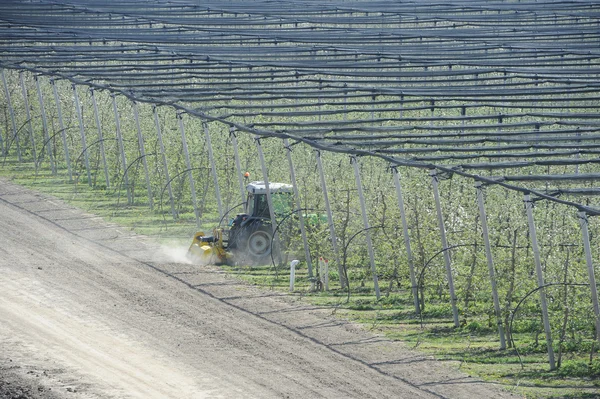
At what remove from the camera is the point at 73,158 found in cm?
3447

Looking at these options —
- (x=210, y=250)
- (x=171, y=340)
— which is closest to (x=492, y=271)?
(x=171, y=340)

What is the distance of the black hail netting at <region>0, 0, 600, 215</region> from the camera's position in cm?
2331

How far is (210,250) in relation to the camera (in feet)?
78.7

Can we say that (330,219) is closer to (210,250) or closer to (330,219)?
(330,219)

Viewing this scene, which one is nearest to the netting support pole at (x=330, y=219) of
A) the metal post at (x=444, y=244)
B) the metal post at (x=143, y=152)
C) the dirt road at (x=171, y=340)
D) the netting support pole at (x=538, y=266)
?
the dirt road at (x=171, y=340)

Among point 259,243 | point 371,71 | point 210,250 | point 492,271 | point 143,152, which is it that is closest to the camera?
point 492,271

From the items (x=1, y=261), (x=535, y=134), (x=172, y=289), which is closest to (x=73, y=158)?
(x=1, y=261)

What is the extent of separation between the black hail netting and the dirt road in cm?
347

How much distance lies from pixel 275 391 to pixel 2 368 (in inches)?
168

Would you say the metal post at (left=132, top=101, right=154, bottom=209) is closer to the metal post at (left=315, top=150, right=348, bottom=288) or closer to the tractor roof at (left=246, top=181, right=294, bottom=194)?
the tractor roof at (left=246, top=181, right=294, bottom=194)

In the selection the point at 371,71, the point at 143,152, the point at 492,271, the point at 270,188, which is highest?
the point at 371,71

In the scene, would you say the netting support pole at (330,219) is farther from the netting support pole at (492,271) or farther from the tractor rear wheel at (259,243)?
the netting support pole at (492,271)

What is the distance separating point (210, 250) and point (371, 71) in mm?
17887

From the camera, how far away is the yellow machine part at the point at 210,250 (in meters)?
24.0
